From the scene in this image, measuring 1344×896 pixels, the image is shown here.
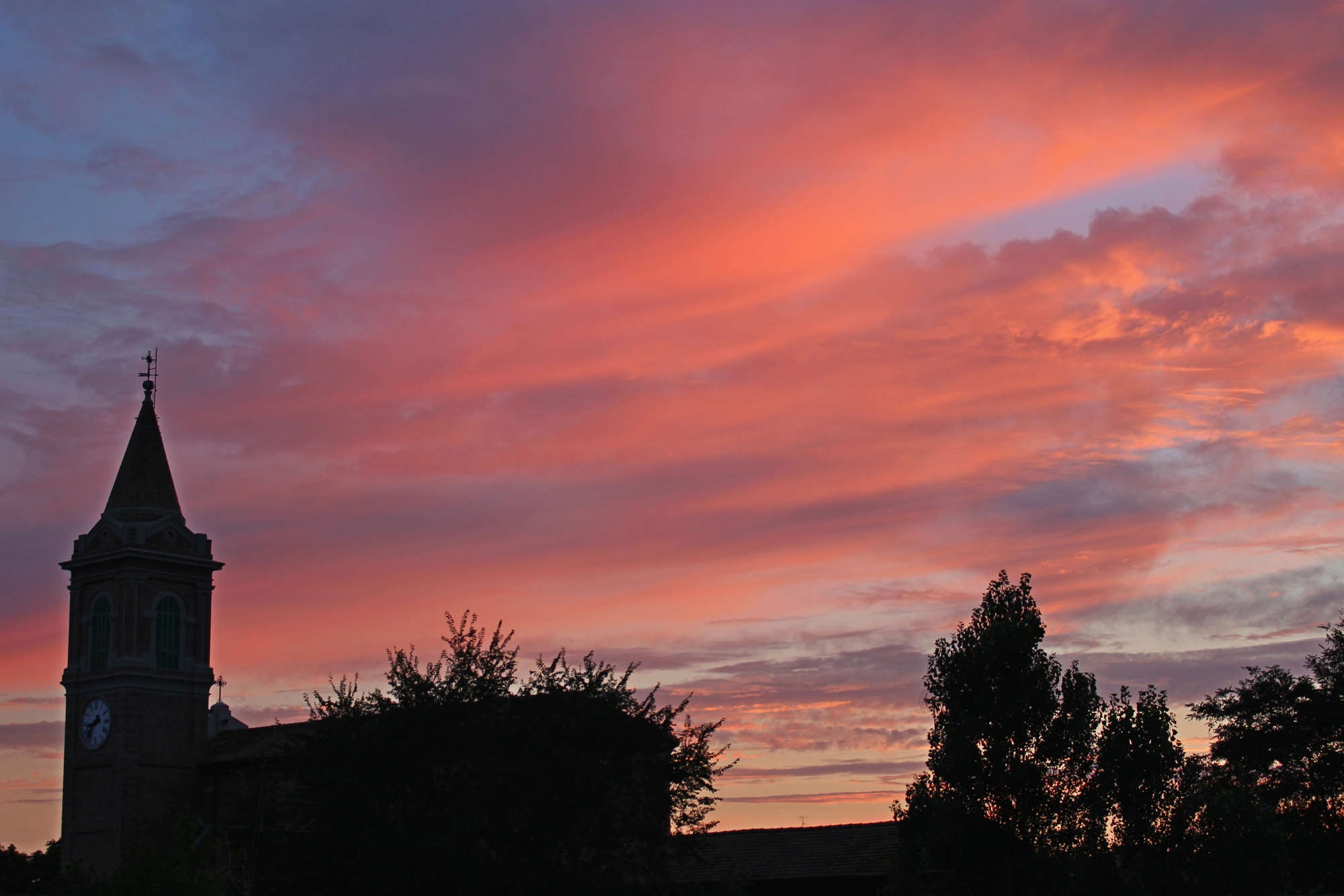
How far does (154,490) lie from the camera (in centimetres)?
7375

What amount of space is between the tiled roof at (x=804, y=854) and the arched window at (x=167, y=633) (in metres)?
33.3

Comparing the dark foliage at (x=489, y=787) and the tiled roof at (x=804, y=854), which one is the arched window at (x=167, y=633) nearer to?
the tiled roof at (x=804, y=854)

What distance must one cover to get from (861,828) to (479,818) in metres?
26.1

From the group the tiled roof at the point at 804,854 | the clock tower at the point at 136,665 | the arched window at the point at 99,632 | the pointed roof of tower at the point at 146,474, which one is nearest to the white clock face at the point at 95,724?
the clock tower at the point at 136,665

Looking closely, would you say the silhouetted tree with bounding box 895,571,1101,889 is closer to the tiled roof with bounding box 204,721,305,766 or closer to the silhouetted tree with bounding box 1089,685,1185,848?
the silhouetted tree with bounding box 1089,685,1185,848

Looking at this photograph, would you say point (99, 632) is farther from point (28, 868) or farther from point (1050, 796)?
point (1050, 796)

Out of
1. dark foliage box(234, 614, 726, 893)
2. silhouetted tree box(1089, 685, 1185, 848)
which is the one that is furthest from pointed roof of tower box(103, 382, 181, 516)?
silhouetted tree box(1089, 685, 1185, 848)

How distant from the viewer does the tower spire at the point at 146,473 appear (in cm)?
7331

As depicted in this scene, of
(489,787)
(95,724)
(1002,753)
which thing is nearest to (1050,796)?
(1002,753)

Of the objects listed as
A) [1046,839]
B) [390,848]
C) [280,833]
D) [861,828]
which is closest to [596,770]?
[390,848]

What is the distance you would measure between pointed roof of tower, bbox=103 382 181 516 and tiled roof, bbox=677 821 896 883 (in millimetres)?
37619

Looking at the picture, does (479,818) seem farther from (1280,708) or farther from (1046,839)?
(1280,708)

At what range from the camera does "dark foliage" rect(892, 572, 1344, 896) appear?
116 feet

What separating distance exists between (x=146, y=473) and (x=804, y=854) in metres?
43.4
